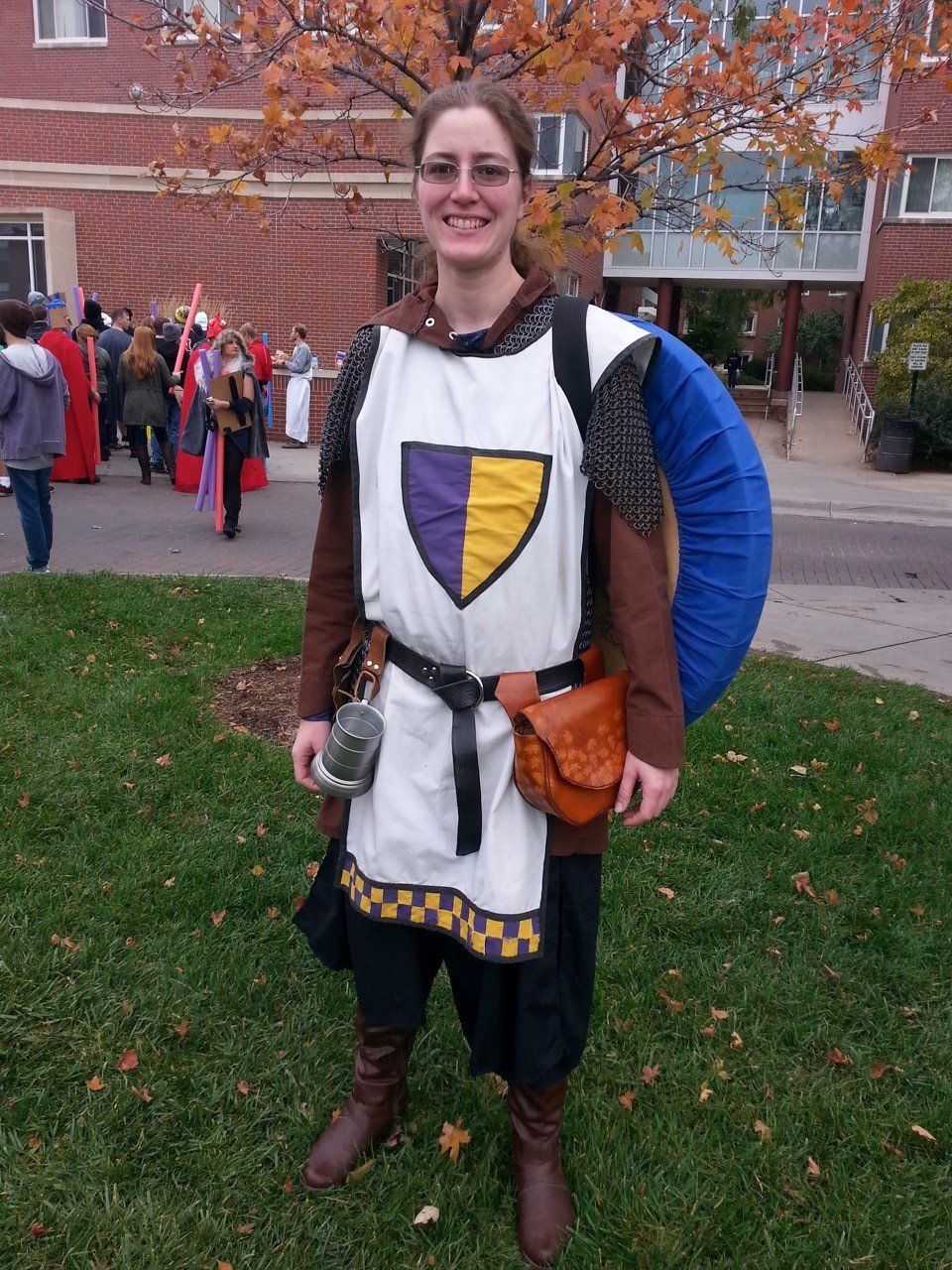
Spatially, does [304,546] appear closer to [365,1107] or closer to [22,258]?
[365,1107]

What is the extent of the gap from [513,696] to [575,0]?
330cm

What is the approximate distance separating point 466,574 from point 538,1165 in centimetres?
134

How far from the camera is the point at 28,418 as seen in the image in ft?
24.4

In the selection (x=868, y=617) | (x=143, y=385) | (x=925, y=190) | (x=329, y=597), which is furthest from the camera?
(x=925, y=190)

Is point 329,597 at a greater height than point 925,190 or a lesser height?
lesser

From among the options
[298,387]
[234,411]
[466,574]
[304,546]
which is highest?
[466,574]

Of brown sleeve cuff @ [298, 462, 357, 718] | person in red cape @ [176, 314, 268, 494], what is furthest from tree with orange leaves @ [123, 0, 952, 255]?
person in red cape @ [176, 314, 268, 494]

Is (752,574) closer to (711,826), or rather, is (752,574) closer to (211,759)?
(711,826)

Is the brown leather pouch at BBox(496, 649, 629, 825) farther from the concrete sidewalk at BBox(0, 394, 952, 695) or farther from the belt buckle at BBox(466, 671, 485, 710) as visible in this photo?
the concrete sidewalk at BBox(0, 394, 952, 695)

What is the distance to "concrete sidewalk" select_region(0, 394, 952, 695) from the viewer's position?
6.99 m

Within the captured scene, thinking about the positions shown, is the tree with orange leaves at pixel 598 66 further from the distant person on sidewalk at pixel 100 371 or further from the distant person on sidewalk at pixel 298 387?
the distant person on sidewalk at pixel 298 387

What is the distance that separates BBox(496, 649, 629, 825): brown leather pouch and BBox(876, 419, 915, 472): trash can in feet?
60.5

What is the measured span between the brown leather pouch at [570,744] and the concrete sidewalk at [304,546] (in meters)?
4.70

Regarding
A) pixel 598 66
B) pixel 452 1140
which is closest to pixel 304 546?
pixel 598 66
